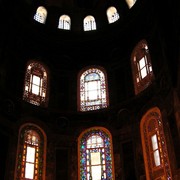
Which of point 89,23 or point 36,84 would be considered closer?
point 36,84

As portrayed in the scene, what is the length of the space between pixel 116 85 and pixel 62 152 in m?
4.08

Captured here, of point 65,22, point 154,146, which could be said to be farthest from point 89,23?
point 154,146

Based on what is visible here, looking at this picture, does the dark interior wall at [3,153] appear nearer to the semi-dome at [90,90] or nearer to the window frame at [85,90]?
the semi-dome at [90,90]

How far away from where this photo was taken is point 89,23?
18156 millimetres

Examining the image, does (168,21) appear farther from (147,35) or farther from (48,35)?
(48,35)

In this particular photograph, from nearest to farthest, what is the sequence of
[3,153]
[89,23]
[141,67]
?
[3,153] < [141,67] < [89,23]

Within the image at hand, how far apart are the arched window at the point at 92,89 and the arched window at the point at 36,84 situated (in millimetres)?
1730

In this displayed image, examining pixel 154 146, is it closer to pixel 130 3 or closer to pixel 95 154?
pixel 95 154

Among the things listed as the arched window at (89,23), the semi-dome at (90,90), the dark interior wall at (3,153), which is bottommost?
the dark interior wall at (3,153)

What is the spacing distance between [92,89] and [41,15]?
17.2 feet

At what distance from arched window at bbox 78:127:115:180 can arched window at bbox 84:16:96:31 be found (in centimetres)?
618

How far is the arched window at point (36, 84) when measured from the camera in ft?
48.4

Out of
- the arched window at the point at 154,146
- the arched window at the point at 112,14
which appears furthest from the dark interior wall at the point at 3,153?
the arched window at the point at 112,14

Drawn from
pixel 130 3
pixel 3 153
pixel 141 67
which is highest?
pixel 130 3
